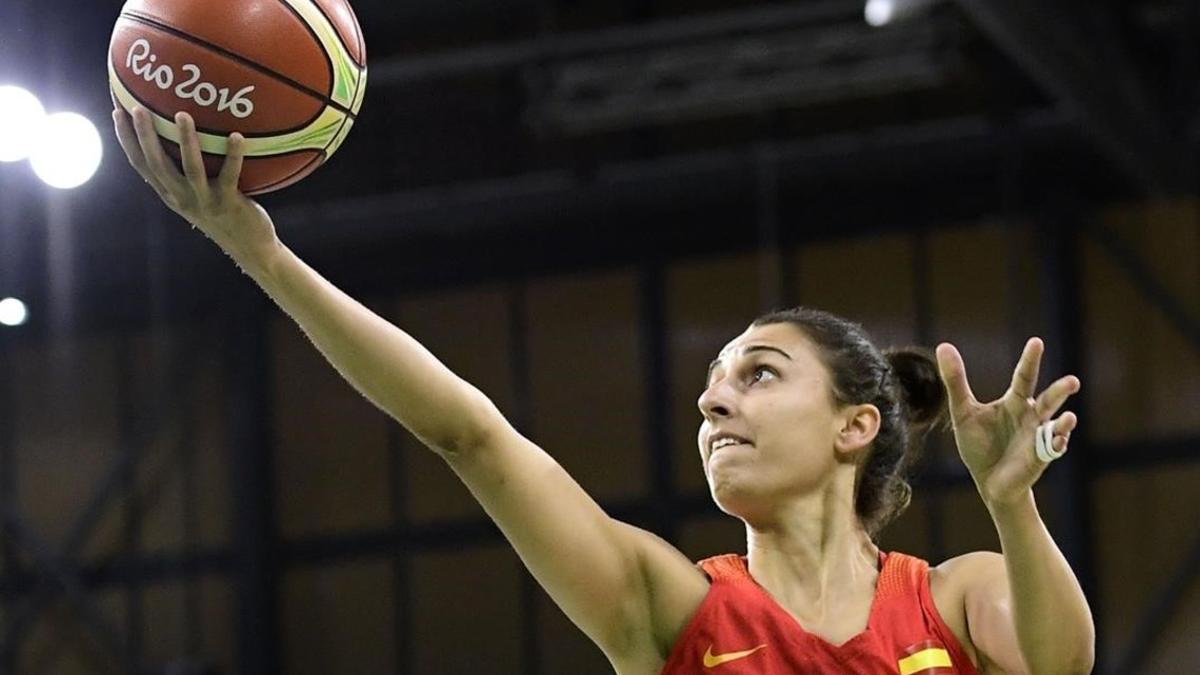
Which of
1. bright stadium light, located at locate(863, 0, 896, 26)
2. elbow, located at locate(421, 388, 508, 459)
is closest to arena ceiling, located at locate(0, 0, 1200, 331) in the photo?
bright stadium light, located at locate(863, 0, 896, 26)

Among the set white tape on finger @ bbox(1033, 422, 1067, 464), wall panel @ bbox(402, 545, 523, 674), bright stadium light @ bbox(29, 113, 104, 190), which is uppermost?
bright stadium light @ bbox(29, 113, 104, 190)

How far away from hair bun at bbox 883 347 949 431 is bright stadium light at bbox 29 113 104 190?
6.05 metres

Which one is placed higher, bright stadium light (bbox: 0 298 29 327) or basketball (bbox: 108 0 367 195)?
bright stadium light (bbox: 0 298 29 327)

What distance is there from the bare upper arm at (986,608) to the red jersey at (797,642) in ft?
0.10

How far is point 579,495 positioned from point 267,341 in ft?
33.0

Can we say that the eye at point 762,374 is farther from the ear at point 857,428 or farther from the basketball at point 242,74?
the basketball at point 242,74

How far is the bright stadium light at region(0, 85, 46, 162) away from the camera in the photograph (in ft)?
28.3

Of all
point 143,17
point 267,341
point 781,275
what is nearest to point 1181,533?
point 781,275

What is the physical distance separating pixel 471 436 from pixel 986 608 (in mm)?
851

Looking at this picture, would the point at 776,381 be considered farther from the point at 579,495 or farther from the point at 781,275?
the point at 781,275

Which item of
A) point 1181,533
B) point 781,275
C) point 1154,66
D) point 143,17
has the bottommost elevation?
point 1181,533

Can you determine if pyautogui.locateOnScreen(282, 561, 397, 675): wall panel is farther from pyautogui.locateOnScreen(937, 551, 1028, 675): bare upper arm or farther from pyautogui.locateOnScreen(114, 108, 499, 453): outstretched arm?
pyautogui.locateOnScreen(114, 108, 499, 453): outstretched arm

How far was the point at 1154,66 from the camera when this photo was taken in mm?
10312

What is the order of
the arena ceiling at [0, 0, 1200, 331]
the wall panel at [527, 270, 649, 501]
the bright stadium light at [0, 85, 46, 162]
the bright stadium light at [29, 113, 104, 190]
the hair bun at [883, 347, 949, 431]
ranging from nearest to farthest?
the hair bun at [883, 347, 949, 431]
the bright stadium light at [0, 85, 46, 162]
the bright stadium light at [29, 113, 104, 190]
the arena ceiling at [0, 0, 1200, 331]
the wall panel at [527, 270, 649, 501]
